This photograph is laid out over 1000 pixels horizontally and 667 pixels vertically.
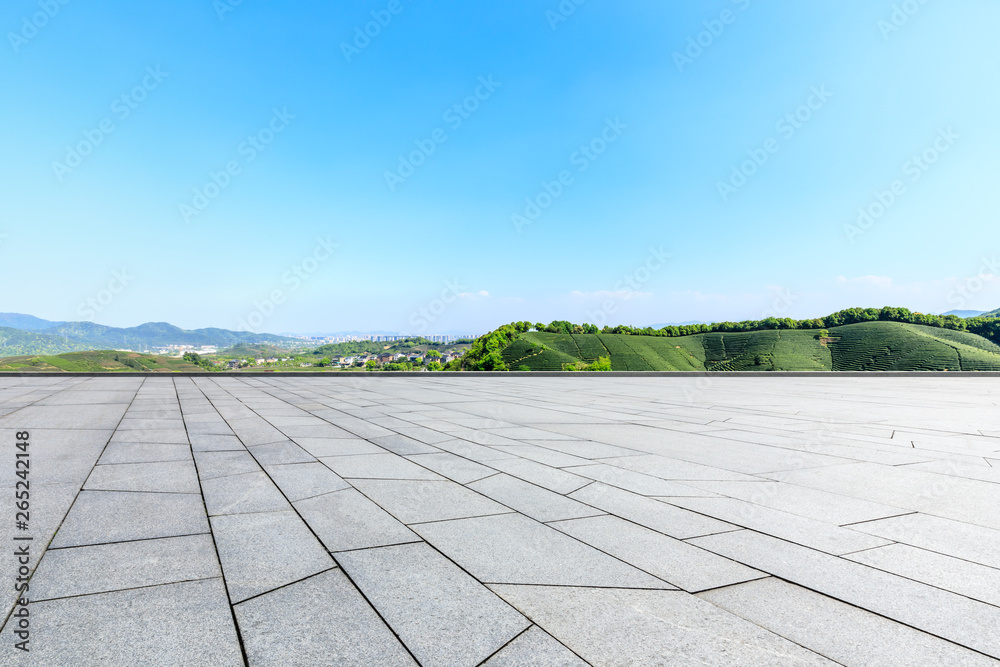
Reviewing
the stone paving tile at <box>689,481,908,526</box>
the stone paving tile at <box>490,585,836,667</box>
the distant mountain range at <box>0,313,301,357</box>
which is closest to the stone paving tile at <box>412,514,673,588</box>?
the stone paving tile at <box>490,585,836,667</box>

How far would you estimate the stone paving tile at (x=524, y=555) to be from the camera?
9.43 ft

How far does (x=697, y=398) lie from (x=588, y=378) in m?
9.74

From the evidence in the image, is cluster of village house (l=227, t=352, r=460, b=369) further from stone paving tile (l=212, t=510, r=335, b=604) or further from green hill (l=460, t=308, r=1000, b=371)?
stone paving tile (l=212, t=510, r=335, b=604)

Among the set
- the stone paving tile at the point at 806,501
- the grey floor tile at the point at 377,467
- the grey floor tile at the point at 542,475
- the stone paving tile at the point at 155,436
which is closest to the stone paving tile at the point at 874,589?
the stone paving tile at the point at 806,501

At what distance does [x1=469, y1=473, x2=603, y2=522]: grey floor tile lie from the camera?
406 centimetres

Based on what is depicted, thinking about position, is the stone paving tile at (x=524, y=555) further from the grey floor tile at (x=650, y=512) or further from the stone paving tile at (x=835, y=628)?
the grey floor tile at (x=650, y=512)

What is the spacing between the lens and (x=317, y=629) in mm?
2314

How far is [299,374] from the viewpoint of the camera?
2381 centimetres

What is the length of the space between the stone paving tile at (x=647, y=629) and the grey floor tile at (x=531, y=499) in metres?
1.27

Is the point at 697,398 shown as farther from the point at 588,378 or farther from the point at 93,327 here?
the point at 93,327

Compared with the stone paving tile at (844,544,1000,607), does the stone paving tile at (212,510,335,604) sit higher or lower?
higher

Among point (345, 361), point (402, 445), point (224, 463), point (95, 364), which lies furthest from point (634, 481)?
point (345, 361)

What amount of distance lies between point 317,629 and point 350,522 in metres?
1.48

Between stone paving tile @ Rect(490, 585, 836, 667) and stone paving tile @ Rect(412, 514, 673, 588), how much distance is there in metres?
0.12
